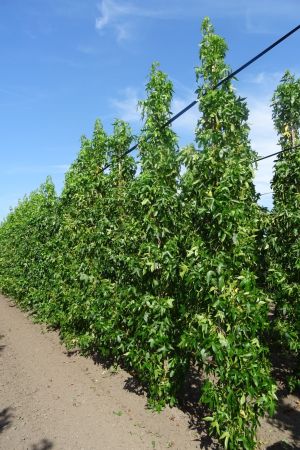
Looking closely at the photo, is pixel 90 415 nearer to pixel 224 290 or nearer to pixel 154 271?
pixel 154 271

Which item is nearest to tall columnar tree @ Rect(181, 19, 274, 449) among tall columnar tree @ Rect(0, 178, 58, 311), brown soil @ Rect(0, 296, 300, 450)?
brown soil @ Rect(0, 296, 300, 450)

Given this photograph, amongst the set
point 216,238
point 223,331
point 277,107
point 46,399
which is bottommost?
point 46,399

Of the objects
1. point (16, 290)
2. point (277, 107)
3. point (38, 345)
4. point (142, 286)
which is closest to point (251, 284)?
point (142, 286)

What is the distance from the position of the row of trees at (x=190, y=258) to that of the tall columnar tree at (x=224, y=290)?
2 centimetres

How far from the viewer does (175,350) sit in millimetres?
5809

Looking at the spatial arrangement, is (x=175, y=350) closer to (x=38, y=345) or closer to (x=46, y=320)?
(x=38, y=345)

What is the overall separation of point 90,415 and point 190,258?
293 cm

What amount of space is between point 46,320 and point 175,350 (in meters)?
6.30

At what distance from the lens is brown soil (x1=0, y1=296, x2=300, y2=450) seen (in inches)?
200

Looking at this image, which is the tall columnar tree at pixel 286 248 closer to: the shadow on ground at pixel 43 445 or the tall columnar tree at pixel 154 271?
the tall columnar tree at pixel 154 271

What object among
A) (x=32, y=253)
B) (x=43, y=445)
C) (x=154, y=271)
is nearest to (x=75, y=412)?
(x=43, y=445)

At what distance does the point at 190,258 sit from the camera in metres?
4.96

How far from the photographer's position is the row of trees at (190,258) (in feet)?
15.0

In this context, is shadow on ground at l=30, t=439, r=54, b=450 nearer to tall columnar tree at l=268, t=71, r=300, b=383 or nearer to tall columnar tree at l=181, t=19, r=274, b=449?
tall columnar tree at l=181, t=19, r=274, b=449
